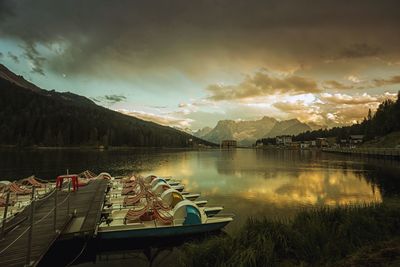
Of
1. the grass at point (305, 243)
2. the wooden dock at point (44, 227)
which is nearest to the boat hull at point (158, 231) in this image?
the wooden dock at point (44, 227)

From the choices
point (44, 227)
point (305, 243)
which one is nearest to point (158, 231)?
point (44, 227)

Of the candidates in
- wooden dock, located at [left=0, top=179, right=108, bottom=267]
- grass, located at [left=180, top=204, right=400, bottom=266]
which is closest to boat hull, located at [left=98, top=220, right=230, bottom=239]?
wooden dock, located at [left=0, top=179, right=108, bottom=267]

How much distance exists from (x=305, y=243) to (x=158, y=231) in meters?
11.4

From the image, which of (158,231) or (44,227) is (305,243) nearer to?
(158,231)

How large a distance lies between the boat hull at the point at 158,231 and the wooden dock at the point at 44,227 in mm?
1433

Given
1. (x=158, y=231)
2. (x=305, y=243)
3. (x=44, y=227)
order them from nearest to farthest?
(x=305, y=243), (x=44, y=227), (x=158, y=231)

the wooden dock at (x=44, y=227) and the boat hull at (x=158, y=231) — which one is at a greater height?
the wooden dock at (x=44, y=227)

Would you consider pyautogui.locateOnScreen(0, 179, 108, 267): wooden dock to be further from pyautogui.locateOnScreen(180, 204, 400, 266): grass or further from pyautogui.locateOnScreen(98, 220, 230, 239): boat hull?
pyautogui.locateOnScreen(180, 204, 400, 266): grass

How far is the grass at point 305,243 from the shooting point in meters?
13.1

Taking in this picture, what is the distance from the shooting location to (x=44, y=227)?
19.8 m

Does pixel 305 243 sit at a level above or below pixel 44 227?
above

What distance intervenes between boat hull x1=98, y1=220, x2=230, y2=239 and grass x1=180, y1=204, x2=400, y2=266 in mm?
6852

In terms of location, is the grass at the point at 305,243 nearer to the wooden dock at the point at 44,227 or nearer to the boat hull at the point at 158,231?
the boat hull at the point at 158,231

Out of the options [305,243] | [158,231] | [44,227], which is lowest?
[158,231]
